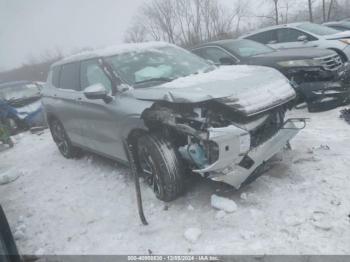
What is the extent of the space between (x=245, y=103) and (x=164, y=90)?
2.84ft

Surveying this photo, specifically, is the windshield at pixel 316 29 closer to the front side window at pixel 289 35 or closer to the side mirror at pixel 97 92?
the front side window at pixel 289 35

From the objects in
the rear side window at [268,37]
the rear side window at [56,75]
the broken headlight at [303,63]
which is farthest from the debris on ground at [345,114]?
the rear side window at [56,75]

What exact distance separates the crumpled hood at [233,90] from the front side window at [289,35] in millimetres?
5510

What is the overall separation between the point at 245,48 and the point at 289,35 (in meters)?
2.48

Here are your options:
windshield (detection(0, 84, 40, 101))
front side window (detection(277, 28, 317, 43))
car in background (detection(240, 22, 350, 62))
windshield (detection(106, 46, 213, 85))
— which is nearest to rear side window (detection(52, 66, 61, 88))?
windshield (detection(106, 46, 213, 85))

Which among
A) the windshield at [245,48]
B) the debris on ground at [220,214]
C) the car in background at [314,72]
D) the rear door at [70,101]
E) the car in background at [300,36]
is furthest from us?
the car in background at [300,36]

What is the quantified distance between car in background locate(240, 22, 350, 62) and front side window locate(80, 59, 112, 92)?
5.76m

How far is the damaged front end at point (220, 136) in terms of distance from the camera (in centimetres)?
318

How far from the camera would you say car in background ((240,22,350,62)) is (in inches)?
327

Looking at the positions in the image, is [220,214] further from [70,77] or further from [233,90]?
[70,77]

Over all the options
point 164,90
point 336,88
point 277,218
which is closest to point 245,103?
point 164,90

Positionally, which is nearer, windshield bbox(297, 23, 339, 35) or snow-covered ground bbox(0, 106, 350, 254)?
snow-covered ground bbox(0, 106, 350, 254)

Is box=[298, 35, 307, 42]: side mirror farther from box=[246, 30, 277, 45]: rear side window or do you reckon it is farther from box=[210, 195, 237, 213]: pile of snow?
box=[210, 195, 237, 213]: pile of snow

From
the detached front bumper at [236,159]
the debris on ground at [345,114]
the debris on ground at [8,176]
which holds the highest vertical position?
the detached front bumper at [236,159]
